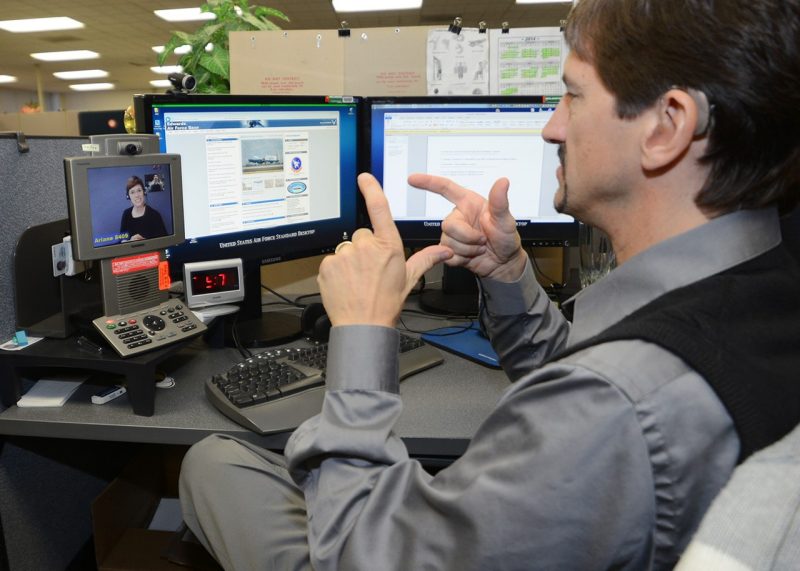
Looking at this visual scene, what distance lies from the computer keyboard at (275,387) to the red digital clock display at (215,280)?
19 centimetres

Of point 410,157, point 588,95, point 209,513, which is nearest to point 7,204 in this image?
point 209,513

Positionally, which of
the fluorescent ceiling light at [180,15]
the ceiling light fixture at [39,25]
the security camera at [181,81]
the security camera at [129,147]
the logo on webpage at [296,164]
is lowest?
the logo on webpage at [296,164]

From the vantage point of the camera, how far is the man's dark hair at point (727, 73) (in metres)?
0.53

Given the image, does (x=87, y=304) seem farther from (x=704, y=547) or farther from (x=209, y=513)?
(x=704, y=547)

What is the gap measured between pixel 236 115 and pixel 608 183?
0.73 metres

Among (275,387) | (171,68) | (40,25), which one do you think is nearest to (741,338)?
(275,387)

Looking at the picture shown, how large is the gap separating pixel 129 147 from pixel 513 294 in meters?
0.62

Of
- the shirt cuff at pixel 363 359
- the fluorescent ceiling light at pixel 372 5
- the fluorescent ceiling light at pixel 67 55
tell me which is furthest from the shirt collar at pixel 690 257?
the fluorescent ceiling light at pixel 67 55

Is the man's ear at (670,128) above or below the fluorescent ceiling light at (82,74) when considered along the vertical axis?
below

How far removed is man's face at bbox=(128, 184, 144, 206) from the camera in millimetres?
953

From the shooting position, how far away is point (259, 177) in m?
1.19

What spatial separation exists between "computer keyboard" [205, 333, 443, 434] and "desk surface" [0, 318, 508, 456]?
2cm

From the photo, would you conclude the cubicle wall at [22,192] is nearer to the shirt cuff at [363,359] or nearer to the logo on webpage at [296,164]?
the logo on webpage at [296,164]

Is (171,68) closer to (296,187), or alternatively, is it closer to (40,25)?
(40,25)
